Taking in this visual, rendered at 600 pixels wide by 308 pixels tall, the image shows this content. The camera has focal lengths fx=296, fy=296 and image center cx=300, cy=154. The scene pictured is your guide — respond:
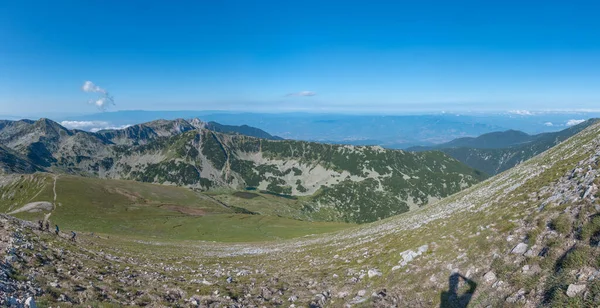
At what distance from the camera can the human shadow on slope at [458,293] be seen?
13.2 meters

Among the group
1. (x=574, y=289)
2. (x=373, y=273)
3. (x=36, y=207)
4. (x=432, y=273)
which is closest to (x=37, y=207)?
(x=36, y=207)

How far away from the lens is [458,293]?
13.9 meters

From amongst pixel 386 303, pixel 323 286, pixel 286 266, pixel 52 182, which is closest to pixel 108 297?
pixel 323 286

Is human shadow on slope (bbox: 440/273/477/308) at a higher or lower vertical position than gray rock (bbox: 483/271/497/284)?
lower

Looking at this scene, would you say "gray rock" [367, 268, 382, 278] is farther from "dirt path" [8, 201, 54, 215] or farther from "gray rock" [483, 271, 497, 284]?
"dirt path" [8, 201, 54, 215]

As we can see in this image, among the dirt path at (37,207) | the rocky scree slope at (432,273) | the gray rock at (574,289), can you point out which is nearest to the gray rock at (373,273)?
the rocky scree slope at (432,273)

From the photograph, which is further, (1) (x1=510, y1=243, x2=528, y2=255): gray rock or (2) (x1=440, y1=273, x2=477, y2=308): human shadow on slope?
(1) (x1=510, y1=243, x2=528, y2=255): gray rock

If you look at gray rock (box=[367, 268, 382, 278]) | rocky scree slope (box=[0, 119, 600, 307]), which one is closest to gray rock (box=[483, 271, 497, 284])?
rocky scree slope (box=[0, 119, 600, 307])

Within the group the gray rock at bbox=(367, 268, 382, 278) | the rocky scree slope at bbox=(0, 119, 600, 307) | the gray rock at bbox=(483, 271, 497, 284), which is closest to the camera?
the rocky scree slope at bbox=(0, 119, 600, 307)

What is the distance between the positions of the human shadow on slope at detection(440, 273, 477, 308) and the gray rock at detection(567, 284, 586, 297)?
4.02 m

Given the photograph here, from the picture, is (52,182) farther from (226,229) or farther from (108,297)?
(108,297)

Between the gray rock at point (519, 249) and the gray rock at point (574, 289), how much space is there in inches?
174

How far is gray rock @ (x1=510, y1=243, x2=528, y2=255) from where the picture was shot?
1408cm

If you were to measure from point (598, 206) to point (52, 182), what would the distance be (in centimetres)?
19694
